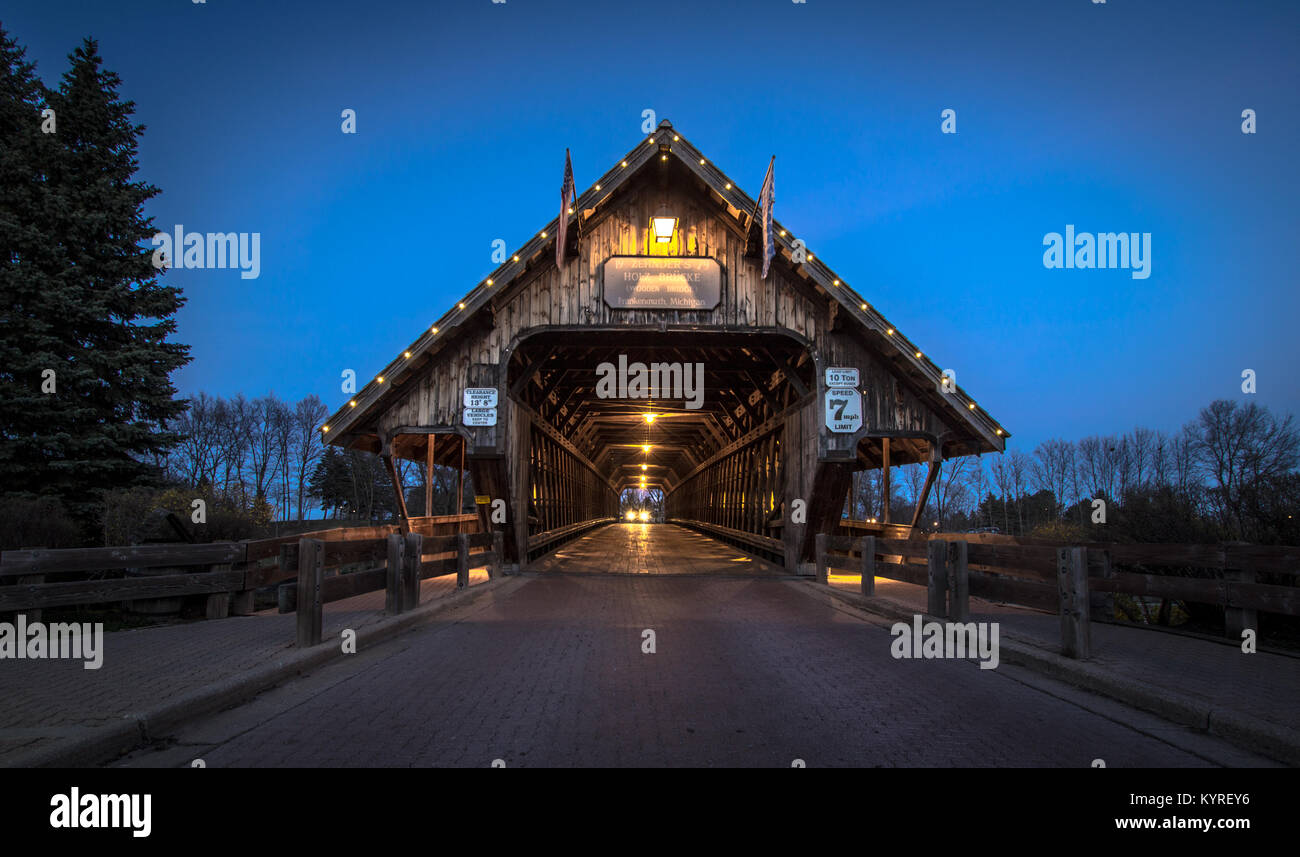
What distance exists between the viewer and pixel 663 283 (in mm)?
15367

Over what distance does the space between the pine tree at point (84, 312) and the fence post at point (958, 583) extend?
1592 cm

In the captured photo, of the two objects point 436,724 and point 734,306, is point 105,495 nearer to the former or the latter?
point 436,724

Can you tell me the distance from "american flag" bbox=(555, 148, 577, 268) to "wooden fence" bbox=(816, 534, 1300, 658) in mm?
8615

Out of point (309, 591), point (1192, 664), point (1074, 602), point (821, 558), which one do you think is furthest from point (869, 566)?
point (309, 591)

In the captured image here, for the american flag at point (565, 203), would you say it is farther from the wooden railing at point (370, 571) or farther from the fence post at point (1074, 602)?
the fence post at point (1074, 602)

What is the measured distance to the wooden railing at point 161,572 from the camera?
739cm

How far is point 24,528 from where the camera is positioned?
9281mm

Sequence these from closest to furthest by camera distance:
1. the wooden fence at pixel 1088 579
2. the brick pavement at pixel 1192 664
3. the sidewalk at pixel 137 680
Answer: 1. the sidewalk at pixel 137 680
2. the brick pavement at pixel 1192 664
3. the wooden fence at pixel 1088 579

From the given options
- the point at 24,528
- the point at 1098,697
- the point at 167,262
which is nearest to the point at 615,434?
the point at 167,262

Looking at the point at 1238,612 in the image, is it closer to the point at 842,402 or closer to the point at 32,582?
the point at 842,402

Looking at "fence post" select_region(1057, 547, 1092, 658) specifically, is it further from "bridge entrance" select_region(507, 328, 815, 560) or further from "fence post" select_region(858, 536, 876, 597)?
"bridge entrance" select_region(507, 328, 815, 560)

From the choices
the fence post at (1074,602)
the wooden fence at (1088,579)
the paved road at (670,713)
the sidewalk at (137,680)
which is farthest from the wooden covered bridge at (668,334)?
the fence post at (1074,602)

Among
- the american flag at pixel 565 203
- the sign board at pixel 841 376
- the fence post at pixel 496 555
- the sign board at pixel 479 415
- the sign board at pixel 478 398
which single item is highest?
the american flag at pixel 565 203
